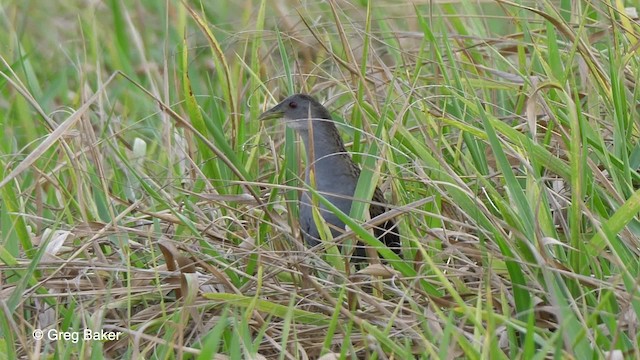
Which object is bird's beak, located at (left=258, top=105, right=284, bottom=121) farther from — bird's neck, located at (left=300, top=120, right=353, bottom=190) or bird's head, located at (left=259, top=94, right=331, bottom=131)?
bird's neck, located at (left=300, top=120, right=353, bottom=190)

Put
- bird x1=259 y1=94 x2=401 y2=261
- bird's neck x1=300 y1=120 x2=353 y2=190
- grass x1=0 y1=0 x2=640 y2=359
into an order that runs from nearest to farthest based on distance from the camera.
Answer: grass x1=0 y1=0 x2=640 y2=359
bird x1=259 y1=94 x2=401 y2=261
bird's neck x1=300 y1=120 x2=353 y2=190

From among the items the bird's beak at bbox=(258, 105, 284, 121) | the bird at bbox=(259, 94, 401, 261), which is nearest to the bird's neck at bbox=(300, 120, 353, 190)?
the bird at bbox=(259, 94, 401, 261)

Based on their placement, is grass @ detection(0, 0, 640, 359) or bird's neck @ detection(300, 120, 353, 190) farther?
bird's neck @ detection(300, 120, 353, 190)

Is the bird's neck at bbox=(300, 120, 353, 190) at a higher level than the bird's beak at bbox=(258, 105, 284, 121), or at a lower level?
lower

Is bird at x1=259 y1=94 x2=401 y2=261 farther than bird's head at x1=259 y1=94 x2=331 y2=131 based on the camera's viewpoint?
No

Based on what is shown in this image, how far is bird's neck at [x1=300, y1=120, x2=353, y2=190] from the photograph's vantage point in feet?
13.2

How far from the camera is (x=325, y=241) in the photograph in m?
3.29

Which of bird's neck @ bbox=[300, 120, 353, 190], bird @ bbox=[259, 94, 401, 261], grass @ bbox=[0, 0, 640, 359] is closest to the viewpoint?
grass @ bbox=[0, 0, 640, 359]

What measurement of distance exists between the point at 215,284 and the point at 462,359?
2.80 feet

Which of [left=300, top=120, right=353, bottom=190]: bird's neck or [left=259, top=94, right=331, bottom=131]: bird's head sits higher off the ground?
[left=259, top=94, right=331, bottom=131]: bird's head

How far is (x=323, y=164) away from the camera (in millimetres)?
4031

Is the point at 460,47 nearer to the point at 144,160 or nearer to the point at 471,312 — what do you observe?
the point at 144,160

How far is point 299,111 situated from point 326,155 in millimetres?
208

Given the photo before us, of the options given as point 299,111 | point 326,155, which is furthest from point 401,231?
point 299,111
